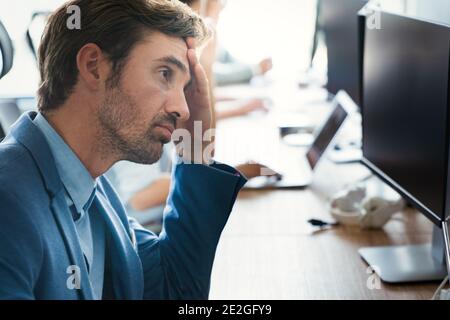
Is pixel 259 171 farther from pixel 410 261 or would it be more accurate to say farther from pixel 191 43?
pixel 191 43

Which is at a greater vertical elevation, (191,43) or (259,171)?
(191,43)

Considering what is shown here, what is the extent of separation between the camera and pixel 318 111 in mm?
2188

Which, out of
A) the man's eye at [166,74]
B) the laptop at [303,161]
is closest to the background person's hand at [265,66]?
the laptop at [303,161]

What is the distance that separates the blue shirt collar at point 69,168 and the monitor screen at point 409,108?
0.52 m

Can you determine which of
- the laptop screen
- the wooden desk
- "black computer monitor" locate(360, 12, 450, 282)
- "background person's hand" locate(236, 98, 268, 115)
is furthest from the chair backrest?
"background person's hand" locate(236, 98, 268, 115)

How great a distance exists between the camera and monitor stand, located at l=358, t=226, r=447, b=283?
1110mm

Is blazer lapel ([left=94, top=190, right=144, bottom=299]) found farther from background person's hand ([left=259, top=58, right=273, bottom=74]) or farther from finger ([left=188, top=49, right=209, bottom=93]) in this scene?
background person's hand ([left=259, top=58, right=273, bottom=74])

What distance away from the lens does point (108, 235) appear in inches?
38.1

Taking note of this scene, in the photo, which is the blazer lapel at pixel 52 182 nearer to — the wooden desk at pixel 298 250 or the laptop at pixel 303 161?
the wooden desk at pixel 298 250

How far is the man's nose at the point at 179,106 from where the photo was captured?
95 centimetres

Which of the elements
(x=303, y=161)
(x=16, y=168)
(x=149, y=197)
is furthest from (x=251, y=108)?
(x=16, y=168)

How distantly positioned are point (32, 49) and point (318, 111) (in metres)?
1.26

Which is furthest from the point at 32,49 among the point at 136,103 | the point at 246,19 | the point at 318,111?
the point at 318,111

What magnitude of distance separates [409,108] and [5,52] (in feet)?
2.12
